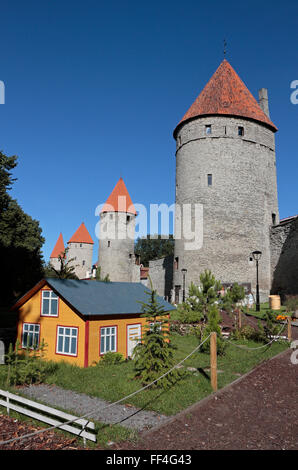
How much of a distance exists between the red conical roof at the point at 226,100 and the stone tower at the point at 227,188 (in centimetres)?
9

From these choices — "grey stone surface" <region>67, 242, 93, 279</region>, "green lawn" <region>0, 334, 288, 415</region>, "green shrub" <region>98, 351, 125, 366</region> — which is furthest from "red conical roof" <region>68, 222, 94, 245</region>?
"green shrub" <region>98, 351, 125, 366</region>

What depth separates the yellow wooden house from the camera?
10.1m

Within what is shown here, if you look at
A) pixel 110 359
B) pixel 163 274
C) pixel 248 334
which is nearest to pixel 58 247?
pixel 163 274

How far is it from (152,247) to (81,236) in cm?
1689

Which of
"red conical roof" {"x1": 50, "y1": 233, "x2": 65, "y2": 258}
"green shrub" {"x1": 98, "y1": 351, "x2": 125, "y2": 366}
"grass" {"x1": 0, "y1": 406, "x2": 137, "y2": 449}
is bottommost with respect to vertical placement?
"green shrub" {"x1": 98, "y1": 351, "x2": 125, "y2": 366}

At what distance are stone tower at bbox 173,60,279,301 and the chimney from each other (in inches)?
134

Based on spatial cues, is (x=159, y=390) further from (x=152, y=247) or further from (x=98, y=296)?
(x=152, y=247)

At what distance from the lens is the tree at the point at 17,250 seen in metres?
26.3

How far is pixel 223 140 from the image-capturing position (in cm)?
2825

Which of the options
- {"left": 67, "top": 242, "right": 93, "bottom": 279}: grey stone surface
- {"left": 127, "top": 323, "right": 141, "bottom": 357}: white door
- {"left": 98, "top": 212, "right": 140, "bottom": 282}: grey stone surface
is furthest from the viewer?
{"left": 67, "top": 242, "right": 93, "bottom": 279}: grey stone surface

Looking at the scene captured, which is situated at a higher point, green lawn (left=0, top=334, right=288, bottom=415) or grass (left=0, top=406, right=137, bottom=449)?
grass (left=0, top=406, right=137, bottom=449)

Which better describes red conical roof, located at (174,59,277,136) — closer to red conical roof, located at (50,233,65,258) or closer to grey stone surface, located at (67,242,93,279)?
grey stone surface, located at (67,242,93,279)

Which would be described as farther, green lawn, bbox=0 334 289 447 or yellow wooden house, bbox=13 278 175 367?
yellow wooden house, bbox=13 278 175 367
